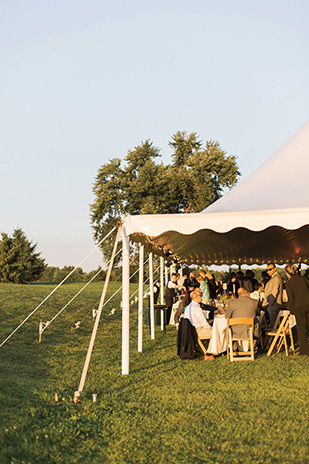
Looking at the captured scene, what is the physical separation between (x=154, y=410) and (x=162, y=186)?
27019 mm

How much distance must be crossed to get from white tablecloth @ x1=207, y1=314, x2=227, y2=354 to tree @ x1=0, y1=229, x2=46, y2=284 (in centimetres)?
2366

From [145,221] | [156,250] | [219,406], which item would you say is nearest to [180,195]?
[156,250]

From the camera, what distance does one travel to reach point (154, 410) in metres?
5.09

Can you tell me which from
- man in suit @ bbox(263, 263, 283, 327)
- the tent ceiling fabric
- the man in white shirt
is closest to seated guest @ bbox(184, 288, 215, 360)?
the man in white shirt

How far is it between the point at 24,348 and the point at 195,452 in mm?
6707

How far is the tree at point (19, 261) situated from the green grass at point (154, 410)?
21.7m

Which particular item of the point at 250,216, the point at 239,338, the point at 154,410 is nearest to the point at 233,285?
the point at 239,338

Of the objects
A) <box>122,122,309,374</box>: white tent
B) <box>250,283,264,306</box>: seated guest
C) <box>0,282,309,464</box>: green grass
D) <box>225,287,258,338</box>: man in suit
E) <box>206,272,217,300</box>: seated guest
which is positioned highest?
<box>122,122,309,374</box>: white tent

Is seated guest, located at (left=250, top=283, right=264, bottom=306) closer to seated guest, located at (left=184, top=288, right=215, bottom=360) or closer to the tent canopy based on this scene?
the tent canopy

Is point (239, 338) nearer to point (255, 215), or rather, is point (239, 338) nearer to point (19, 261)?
point (255, 215)

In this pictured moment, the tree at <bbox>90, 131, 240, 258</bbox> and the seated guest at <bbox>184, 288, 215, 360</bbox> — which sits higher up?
the tree at <bbox>90, 131, 240, 258</bbox>

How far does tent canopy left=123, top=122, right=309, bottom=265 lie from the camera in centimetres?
653

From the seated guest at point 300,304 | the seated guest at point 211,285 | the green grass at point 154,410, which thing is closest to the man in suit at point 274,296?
the seated guest at point 300,304

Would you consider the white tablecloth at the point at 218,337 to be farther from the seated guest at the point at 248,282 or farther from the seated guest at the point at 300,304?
the seated guest at the point at 248,282
